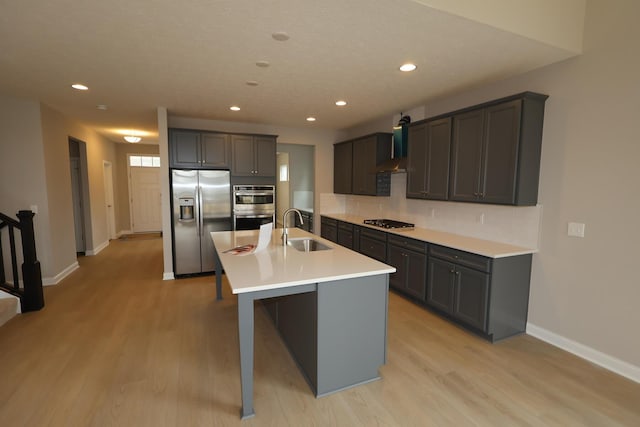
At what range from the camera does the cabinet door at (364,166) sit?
16.3ft

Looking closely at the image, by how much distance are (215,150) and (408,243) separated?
10.9 ft

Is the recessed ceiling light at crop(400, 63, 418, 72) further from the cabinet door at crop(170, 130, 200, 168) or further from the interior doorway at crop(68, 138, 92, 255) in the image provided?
the interior doorway at crop(68, 138, 92, 255)

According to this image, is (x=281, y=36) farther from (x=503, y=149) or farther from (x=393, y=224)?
(x=393, y=224)

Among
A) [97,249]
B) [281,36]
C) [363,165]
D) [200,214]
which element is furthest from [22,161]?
[363,165]

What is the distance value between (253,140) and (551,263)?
14.3 feet

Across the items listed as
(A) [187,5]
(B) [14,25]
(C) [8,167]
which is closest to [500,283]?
(A) [187,5]

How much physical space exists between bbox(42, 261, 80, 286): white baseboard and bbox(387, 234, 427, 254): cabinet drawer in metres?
4.84

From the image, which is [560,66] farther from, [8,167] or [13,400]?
[8,167]

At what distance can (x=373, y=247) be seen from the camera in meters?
4.45

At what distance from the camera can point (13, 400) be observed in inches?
81.6

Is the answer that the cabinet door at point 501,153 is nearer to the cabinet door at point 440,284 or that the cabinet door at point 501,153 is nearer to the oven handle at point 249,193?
the cabinet door at point 440,284

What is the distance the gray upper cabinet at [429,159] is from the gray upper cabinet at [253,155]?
2381 mm

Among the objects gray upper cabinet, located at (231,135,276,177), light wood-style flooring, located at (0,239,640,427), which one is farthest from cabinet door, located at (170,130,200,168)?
light wood-style flooring, located at (0,239,640,427)

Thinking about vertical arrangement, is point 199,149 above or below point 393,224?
above
